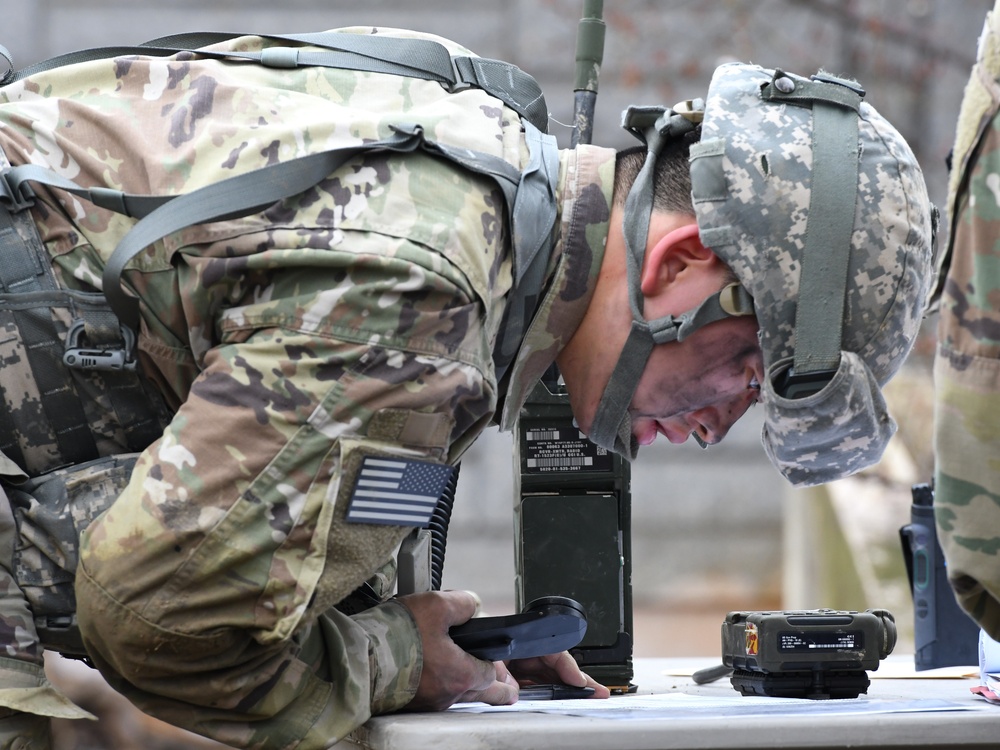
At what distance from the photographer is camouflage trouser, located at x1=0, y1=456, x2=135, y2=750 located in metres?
1.62

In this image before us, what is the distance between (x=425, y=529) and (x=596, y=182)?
1.95 ft

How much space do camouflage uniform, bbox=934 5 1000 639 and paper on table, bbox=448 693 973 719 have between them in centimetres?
32

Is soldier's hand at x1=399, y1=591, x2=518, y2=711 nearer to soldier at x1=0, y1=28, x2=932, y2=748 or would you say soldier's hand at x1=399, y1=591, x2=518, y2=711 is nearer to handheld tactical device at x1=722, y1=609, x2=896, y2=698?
soldier at x1=0, y1=28, x2=932, y2=748

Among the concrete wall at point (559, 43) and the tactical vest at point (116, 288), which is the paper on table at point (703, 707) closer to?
the tactical vest at point (116, 288)

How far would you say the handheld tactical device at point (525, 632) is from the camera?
182 centimetres

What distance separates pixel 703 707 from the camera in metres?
1.68

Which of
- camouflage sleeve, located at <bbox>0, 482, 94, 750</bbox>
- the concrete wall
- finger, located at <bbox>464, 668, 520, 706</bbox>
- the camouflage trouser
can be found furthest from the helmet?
the concrete wall

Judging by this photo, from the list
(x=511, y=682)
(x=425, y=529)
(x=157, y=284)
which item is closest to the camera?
(x=157, y=284)

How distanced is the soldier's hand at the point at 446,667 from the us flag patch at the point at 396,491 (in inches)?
9.5

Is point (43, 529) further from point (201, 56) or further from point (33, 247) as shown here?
point (201, 56)

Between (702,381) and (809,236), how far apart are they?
263 mm

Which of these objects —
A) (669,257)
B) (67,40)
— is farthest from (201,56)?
(67,40)

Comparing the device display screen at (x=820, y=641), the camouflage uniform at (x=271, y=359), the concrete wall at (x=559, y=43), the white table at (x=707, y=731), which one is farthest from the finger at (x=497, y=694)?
the concrete wall at (x=559, y=43)

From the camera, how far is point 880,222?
1.73 m
